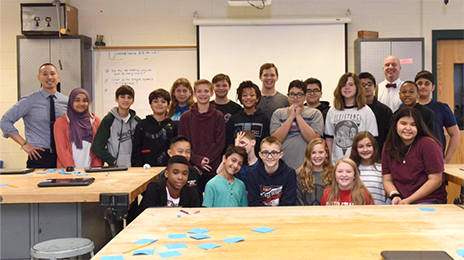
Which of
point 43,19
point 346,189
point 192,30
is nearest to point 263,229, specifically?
point 346,189

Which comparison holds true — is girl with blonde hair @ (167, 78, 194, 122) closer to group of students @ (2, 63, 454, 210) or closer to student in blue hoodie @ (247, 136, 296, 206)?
group of students @ (2, 63, 454, 210)

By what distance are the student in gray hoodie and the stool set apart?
1.24m

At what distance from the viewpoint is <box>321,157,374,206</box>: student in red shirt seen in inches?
96.6

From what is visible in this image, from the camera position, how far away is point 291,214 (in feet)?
5.80

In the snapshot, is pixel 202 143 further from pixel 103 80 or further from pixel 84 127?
pixel 103 80

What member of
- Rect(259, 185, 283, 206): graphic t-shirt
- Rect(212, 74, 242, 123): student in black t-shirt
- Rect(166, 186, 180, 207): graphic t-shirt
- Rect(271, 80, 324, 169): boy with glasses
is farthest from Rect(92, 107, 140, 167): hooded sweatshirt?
Rect(259, 185, 283, 206): graphic t-shirt

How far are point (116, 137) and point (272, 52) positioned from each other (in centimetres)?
241

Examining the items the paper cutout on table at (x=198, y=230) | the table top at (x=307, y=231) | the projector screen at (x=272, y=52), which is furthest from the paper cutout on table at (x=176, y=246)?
the projector screen at (x=272, y=52)

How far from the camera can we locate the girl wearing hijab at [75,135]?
3.27 metres

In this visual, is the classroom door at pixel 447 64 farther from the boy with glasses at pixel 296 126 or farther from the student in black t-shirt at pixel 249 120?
the student in black t-shirt at pixel 249 120

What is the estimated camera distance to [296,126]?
10.3 ft

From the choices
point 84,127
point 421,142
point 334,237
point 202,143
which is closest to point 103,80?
point 84,127

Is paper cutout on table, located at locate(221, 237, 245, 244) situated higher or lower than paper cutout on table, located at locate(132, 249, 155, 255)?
higher

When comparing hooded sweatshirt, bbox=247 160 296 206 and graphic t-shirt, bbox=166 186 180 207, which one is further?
hooded sweatshirt, bbox=247 160 296 206
